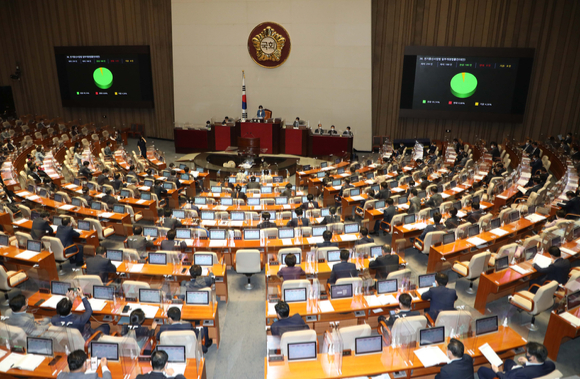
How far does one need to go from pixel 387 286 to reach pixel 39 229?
746 cm

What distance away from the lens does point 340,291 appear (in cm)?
666

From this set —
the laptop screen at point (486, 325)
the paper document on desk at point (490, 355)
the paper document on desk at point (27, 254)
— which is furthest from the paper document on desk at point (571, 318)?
the paper document on desk at point (27, 254)

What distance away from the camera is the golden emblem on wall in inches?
813

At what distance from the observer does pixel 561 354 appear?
6449 mm

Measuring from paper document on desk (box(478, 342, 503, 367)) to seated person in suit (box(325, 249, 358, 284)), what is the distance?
236 centimetres

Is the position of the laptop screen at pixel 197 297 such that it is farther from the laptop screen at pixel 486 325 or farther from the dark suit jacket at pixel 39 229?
the dark suit jacket at pixel 39 229

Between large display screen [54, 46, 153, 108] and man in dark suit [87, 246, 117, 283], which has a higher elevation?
large display screen [54, 46, 153, 108]

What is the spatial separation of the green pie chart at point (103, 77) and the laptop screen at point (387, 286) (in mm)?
21638

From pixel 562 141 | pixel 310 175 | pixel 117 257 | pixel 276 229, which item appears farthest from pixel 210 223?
pixel 562 141

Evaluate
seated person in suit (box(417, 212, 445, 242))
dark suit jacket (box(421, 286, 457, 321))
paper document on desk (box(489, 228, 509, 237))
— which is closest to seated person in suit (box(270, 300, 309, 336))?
dark suit jacket (box(421, 286, 457, 321))

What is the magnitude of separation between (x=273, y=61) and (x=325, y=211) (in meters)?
13.2

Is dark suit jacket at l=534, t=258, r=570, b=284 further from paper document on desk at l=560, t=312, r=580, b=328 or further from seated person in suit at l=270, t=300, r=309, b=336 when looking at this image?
seated person in suit at l=270, t=300, r=309, b=336

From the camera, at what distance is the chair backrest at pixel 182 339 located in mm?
5172

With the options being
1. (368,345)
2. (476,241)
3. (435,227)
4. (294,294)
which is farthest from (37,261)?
(476,241)
